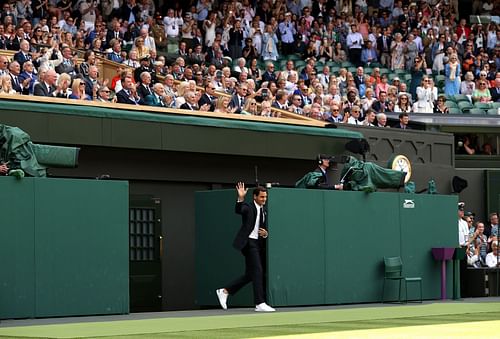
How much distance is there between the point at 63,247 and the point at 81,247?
0.33 metres

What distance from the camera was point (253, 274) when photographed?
18641mm

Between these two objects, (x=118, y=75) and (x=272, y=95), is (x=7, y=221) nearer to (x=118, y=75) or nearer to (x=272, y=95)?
(x=118, y=75)

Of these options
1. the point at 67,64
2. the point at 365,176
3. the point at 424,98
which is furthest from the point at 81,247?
the point at 424,98

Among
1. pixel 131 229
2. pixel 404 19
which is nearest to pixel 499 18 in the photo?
pixel 404 19

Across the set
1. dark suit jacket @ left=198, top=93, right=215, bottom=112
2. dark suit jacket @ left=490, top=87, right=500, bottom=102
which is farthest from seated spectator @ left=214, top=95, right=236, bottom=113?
dark suit jacket @ left=490, top=87, right=500, bottom=102

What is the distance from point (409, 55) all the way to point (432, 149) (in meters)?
7.81

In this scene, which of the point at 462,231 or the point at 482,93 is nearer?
the point at 462,231

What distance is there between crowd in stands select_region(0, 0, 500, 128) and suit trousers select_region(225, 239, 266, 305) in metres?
4.80

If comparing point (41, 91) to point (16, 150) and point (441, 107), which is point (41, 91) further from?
point (441, 107)

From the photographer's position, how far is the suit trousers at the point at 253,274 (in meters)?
18.6

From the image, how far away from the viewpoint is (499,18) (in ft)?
139

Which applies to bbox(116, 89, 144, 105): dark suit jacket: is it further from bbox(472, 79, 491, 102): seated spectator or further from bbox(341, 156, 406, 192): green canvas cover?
bbox(472, 79, 491, 102): seated spectator

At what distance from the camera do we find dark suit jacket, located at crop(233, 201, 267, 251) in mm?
18703

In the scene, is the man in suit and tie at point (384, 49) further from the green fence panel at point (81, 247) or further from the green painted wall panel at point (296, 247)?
the green fence panel at point (81, 247)
